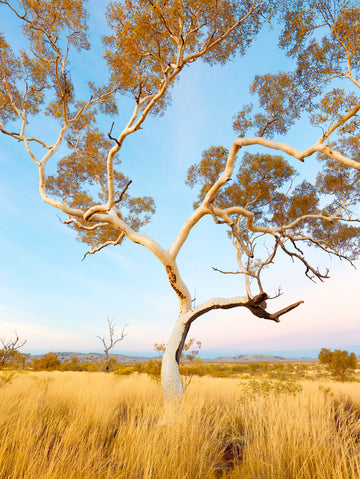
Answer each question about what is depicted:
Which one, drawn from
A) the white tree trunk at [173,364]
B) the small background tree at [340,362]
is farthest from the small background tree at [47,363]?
the white tree trunk at [173,364]

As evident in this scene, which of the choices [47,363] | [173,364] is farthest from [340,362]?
[47,363]

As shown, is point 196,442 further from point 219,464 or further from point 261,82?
point 261,82

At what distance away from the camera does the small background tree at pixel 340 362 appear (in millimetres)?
17641

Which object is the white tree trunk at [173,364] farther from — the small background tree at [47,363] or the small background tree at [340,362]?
the small background tree at [47,363]

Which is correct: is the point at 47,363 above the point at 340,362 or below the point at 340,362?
below

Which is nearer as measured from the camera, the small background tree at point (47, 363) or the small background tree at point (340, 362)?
the small background tree at point (340, 362)

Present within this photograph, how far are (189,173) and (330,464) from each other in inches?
350

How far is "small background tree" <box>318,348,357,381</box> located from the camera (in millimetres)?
17641

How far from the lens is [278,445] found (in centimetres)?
291

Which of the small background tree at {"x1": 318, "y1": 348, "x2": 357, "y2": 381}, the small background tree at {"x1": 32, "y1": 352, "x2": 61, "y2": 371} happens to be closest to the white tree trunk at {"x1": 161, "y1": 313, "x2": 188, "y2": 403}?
the small background tree at {"x1": 318, "y1": 348, "x2": 357, "y2": 381}

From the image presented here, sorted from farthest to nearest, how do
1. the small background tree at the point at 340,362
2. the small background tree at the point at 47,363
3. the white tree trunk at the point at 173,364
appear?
1. the small background tree at the point at 47,363
2. the small background tree at the point at 340,362
3. the white tree trunk at the point at 173,364

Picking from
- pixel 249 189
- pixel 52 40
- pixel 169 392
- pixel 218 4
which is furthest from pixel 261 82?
pixel 169 392

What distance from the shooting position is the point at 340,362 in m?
17.9

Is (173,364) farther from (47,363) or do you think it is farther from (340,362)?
(47,363)
